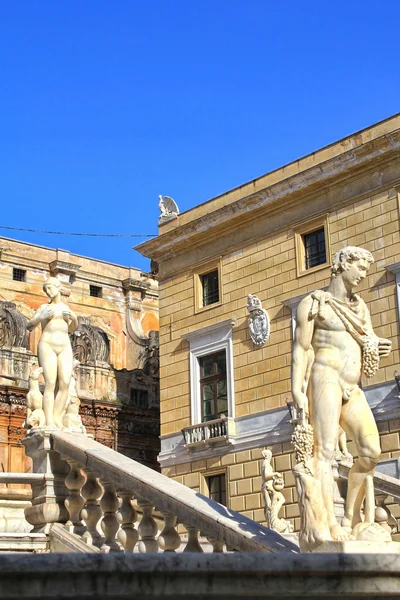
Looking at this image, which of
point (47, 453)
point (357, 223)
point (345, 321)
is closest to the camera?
point (345, 321)

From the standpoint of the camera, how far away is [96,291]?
3706cm

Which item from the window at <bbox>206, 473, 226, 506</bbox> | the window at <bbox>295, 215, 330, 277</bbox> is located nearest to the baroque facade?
the window at <bbox>206, 473, 226, 506</bbox>

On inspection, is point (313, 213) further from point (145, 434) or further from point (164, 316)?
point (145, 434)

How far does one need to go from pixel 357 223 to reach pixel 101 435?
13577mm

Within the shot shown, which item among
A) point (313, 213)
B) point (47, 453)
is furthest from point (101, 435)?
point (47, 453)

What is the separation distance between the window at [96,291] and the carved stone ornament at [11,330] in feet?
17.2

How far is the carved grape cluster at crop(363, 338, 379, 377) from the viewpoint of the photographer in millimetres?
7515

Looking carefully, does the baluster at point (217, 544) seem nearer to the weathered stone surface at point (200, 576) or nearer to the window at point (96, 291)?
the weathered stone surface at point (200, 576)

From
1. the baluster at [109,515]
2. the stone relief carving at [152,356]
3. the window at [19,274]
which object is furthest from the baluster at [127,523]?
the window at [19,274]

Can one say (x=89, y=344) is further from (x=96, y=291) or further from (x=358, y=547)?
(x=358, y=547)

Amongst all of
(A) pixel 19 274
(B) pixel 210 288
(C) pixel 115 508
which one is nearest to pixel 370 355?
(C) pixel 115 508

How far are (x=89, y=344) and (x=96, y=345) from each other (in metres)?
0.34

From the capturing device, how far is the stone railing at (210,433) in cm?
2344

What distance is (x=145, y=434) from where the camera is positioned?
1316 inches
